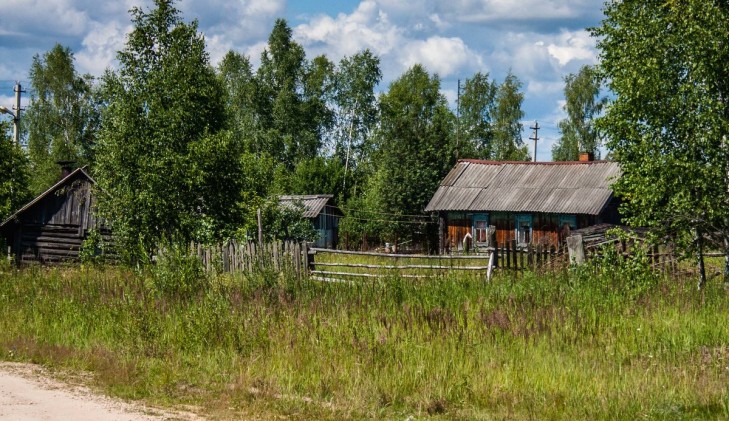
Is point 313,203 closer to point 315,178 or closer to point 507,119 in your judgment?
point 315,178

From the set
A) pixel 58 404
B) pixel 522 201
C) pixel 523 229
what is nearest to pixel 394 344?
pixel 58 404

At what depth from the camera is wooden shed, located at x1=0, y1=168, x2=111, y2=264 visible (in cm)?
2911

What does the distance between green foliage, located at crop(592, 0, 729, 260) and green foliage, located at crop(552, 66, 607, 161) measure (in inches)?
1527

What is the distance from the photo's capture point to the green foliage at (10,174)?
1181 inches

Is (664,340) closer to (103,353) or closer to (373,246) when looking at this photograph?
(103,353)

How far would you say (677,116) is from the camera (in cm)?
1301

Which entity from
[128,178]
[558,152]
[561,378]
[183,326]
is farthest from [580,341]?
[558,152]

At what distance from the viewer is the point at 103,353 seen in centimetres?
897

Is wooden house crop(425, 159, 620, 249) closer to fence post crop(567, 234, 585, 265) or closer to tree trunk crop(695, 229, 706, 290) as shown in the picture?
fence post crop(567, 234, 585, 265)

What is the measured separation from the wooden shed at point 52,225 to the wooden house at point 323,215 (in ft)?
35.0

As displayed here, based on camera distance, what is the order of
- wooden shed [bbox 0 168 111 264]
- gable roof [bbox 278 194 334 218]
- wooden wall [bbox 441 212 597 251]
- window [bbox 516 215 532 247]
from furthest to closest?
gable roof [bbox 278 194 334 218]
window [bbox 516 215 532 247]
wooden wall [bbox 441 212 597 251]
wooden shed [bbox 0 168 111 264]

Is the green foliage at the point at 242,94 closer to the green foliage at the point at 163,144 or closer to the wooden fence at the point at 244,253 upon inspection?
the green foliage at the point at 163,144

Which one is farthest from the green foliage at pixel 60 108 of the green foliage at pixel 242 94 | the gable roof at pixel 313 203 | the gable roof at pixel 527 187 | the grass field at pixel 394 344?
the grass field at pixel 394 344

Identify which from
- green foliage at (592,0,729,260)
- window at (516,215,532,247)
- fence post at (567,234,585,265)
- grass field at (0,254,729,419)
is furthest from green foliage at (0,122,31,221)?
green foliage at (592,0,729,260)
